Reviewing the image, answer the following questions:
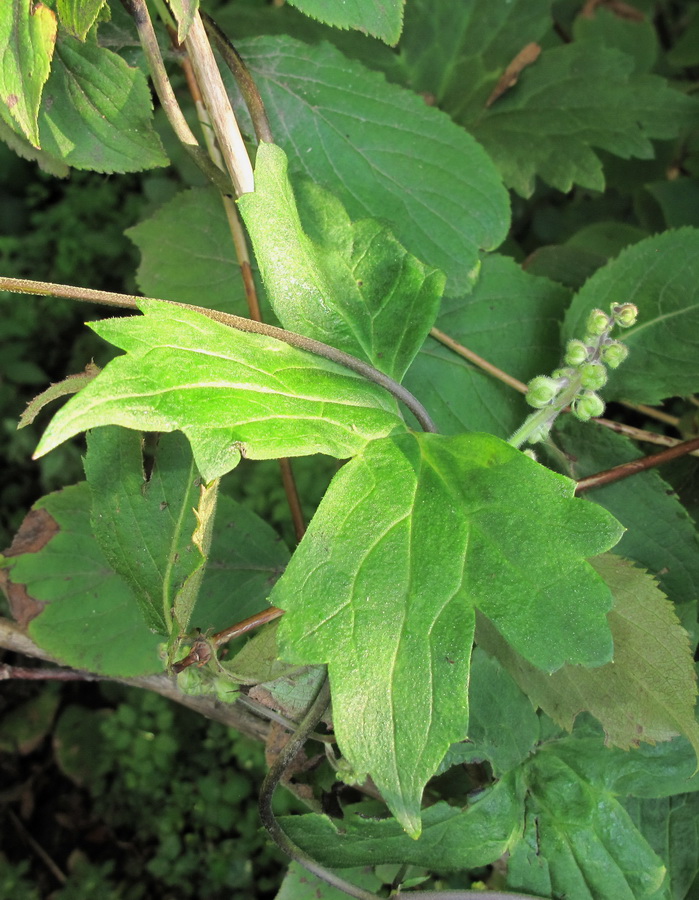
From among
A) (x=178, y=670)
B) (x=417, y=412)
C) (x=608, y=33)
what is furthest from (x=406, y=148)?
(x=608, y=33)

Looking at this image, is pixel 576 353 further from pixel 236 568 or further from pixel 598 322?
pixel 236 568

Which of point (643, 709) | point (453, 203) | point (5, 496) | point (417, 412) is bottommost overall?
point (5, 496)

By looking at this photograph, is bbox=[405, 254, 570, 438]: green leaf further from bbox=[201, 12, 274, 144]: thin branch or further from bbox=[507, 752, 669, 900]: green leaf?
bbox=[507, 752, 669, 900]: green leaf

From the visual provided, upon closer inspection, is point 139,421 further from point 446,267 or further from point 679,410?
point 679,410

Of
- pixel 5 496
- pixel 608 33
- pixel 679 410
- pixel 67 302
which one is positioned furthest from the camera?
pixel 67 302

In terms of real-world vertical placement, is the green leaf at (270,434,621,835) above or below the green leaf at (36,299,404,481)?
below

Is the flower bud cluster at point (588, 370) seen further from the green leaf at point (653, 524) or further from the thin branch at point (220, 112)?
the thin branch at point (220, 112)

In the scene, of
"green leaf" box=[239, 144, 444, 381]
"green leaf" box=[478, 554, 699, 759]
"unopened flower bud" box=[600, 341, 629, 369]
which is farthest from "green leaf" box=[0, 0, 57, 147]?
"green leaf" box=[478, 554, 699, 759]
